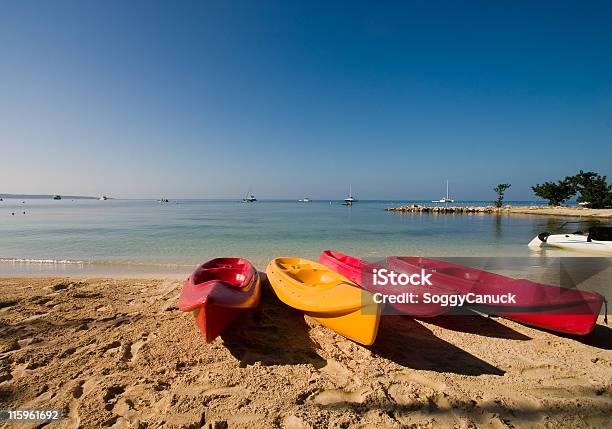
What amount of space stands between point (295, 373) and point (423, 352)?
5.89ft

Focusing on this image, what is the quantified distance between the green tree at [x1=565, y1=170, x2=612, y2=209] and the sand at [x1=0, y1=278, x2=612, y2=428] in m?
54.9

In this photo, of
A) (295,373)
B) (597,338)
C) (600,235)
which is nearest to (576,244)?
(600,235)

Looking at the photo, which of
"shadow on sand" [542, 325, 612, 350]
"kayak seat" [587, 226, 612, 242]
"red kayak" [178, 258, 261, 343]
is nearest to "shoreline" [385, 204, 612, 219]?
"kayak seat" [587, 226, 612, 242]

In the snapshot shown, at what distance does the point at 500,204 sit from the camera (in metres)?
53.1

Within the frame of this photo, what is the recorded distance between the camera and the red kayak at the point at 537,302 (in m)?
4.23

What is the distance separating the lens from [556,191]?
166 ft

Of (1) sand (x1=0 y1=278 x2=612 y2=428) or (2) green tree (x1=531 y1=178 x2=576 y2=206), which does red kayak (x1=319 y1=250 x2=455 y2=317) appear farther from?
(2) green tree (x1=531 y1=178 x2=576 y2=206)

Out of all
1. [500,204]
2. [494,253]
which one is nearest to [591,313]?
[494,253]

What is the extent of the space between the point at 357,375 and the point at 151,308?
13.4 ft

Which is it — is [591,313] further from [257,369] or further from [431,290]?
[257,369]

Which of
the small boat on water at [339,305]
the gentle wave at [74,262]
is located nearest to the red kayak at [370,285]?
the small boat on water at [339,305]

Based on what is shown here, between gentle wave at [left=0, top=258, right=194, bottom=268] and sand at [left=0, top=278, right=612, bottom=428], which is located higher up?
sand at [left=0, top=278, right=612, bottom=428]

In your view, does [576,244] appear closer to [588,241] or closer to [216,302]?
[588,241]

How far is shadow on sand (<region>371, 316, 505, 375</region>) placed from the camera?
363 centimetres
